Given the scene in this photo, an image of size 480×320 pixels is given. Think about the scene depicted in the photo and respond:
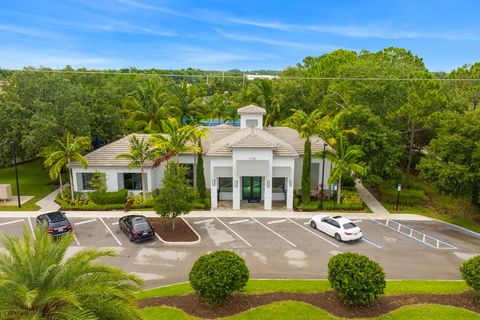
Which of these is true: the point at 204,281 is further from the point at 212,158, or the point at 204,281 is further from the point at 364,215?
the point at 364,215

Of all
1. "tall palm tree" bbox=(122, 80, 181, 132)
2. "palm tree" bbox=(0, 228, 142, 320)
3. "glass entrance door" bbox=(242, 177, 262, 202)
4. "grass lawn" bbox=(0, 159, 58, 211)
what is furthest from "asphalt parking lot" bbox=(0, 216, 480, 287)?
"tall palm tree" bbox=(122, 80, 181, 132)

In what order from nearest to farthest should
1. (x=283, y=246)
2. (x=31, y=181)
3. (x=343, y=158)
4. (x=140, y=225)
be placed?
(x=283, y=246) → (x=140, y=225) → (x=343, y=158) → (x=31, y=181)

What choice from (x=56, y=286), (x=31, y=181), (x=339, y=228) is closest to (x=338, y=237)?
(x=339, y=228)

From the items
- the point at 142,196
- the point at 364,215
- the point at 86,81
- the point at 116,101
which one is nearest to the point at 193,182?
the point at 142,196

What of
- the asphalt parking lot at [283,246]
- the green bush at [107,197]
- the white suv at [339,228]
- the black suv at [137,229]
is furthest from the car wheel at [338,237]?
the green bush at [107,197]

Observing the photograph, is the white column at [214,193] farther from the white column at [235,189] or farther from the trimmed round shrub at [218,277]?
the trimmed round shrub at [218,277]

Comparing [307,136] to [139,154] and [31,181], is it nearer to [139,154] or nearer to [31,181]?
[139,154]

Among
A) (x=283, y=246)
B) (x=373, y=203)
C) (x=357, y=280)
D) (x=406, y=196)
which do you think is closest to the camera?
(x=357, y=280)
